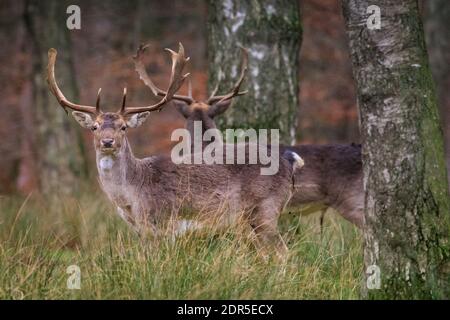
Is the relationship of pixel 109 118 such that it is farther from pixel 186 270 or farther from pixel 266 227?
pixel 186 270

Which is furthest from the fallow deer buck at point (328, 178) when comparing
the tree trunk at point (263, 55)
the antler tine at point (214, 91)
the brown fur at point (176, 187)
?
the brown fur at point (176, 187)

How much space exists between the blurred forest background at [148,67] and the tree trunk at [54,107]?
3.60 meters

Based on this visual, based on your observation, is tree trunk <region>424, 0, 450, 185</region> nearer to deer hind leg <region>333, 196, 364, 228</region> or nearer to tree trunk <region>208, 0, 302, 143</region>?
tree trunk <region>208, 0, 302, 143</region>

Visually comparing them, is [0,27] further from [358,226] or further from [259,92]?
[358,226]

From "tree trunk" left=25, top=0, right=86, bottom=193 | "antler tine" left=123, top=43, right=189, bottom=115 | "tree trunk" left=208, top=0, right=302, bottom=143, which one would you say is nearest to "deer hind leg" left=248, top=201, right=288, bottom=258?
"antler tine" left=123, top=43, right=189, bottom=115

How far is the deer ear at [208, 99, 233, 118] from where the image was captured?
8812mm

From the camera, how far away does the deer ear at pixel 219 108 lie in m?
8.81

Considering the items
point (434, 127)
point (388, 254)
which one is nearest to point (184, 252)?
point (388, 254)

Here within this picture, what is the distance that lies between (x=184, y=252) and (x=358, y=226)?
2.91 meters

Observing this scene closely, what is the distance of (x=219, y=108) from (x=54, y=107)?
441cm

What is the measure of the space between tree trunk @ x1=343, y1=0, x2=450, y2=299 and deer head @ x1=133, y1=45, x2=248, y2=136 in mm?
3115

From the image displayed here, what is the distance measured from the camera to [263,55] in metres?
8.86

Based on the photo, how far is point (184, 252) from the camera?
224 inches

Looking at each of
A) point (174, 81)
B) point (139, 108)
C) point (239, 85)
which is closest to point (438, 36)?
point (239, 85)
